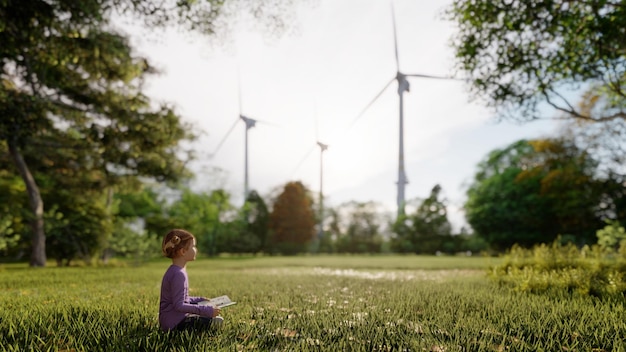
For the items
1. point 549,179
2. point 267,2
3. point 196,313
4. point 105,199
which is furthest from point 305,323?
point 549,179

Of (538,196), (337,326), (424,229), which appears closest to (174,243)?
(337,326)

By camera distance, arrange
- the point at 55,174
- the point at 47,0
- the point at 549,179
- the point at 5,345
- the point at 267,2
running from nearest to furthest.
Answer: the point at 5,345 < the point at 47,0 < the point at 267,2 < the point at 55,174 < the point at 549,179

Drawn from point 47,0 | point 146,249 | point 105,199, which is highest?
point 47,0

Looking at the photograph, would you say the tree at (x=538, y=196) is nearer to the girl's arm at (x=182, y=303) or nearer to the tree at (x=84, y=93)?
the tree at (x=84, y=93)

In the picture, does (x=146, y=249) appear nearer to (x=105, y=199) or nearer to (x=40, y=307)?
(x=105, y=199)

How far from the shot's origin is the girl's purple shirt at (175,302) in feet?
13.2

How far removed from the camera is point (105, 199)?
96.4 feet

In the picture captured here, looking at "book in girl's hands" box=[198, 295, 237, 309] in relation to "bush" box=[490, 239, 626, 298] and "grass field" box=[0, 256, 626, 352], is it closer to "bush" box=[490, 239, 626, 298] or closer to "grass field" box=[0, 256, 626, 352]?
"grass field" box=[0, 256, 626, 352]

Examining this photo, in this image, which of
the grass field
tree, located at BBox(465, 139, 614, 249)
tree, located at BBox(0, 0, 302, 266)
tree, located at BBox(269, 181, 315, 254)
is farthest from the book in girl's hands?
tree, located at BBox(269, 181, 315, 254)

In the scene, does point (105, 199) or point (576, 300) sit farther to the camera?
point (105, 199)

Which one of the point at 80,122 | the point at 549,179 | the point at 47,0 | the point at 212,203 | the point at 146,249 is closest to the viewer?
the point at 47,0

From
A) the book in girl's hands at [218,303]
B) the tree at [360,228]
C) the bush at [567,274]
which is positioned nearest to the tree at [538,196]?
the tree at [360,228]

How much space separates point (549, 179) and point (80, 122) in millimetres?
37559

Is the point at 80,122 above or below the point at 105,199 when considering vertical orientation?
above
